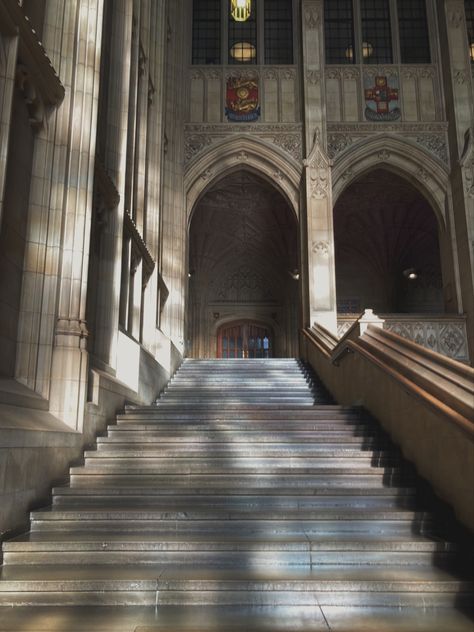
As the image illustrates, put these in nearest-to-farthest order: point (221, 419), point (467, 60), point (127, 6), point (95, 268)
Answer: point (221, 419) < point (95, 268) < point (127, 6) < point (467, 60)

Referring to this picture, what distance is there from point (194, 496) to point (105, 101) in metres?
4.89

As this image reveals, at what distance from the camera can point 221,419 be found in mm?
5336

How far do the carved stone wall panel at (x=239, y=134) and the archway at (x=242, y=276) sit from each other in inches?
184

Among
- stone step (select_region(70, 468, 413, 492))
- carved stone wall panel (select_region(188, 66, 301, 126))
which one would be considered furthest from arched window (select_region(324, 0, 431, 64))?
stone step (select_region(70, 468, 413, 492))

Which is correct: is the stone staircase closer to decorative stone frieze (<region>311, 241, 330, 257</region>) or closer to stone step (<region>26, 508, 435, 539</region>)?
stone step (<region>26, 508, 435, 539</region>)

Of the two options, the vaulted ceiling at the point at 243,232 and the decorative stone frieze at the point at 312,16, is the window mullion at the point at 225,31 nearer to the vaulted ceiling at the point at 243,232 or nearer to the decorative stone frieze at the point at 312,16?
the decorative stone frieze at the point at 312,16

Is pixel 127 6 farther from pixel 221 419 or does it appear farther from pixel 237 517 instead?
pixel 237 517

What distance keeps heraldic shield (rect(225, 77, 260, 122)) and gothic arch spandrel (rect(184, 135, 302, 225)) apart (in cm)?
56

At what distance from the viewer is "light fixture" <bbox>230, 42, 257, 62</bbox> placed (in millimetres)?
13398

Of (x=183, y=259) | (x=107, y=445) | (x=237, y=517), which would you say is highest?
(x=183, y=259)

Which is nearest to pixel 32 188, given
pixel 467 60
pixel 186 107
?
pixel 186 107

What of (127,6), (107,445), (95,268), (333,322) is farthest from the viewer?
(333,322)

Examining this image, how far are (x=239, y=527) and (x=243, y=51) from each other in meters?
12.8

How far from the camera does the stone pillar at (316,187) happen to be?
37.4ft
